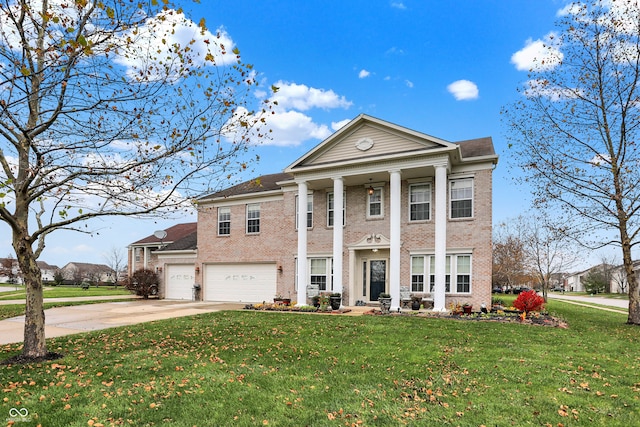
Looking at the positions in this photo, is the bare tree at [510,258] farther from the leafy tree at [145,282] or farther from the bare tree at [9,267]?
the bare tree at [9,267]

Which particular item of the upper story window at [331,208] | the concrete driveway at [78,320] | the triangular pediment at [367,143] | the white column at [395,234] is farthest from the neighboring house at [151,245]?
the white column at [395,234]

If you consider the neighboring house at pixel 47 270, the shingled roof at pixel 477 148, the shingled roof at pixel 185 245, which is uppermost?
the shingled roof at pixel 477 148

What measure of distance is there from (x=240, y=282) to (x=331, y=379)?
54.9ft

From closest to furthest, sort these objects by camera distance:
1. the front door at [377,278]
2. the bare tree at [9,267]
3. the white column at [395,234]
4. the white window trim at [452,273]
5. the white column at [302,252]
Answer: the white column at [395,234], the white window trim at [452,273], the white column at [302,252], the front door at [377,278], the bare tree at [9,267]

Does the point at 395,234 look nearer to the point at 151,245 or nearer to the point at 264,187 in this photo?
the point at 264,187

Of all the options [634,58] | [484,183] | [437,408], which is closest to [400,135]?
[484,183]

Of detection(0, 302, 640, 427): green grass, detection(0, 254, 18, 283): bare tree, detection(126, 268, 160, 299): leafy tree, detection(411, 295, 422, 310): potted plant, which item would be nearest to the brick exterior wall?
detection(411, 295, 422, 310): potted plant

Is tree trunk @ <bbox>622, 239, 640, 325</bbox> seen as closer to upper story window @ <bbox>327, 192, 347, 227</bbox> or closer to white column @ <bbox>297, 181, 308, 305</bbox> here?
upper story window @ <bbox>327, 192, 347, 227</bbox>

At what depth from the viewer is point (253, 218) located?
22.5 metres

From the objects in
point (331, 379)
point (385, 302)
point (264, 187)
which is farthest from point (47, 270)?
point (331, 379)

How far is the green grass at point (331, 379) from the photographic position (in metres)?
5.09

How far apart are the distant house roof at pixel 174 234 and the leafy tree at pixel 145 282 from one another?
4.13 m

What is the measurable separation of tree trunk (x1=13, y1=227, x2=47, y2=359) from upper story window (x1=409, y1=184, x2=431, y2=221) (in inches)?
554

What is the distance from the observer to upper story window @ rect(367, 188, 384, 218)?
18.7 m
